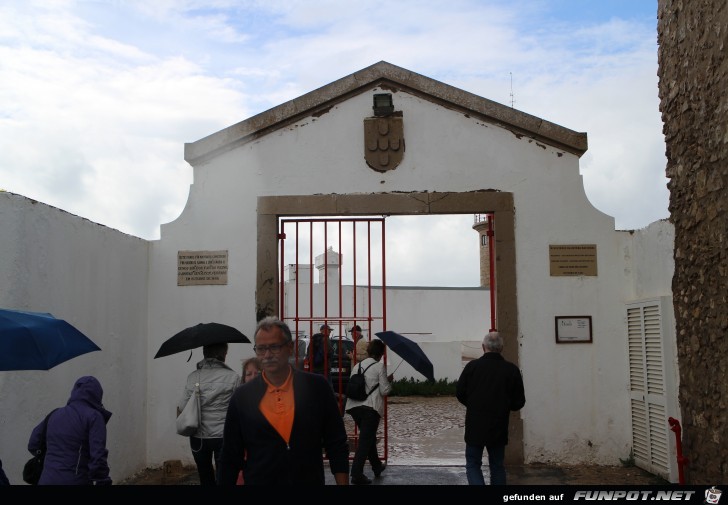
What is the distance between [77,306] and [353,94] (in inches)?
153

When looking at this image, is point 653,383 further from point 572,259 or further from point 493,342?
point 493,342

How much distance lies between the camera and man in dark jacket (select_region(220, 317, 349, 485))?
3693 millimetres

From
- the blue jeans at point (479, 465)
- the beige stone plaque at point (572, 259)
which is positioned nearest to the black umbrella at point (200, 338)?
the blue jeans at point (479, 465)

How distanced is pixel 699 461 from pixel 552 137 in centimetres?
434

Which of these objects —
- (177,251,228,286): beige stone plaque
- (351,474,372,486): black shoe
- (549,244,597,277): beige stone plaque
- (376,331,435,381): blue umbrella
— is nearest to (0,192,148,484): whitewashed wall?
(177,251,228,286): beige stone plaque

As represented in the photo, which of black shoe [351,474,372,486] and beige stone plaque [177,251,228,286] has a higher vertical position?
beige stone plaque [177,251,228,286]

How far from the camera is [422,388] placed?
16953mm

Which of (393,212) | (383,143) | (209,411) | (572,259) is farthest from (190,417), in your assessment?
(572,259)

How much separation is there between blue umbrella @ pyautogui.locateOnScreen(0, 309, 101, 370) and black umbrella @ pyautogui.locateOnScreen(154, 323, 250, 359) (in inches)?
61.6

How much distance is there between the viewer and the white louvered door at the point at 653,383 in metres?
7.39

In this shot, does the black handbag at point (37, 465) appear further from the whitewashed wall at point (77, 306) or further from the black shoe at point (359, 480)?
the black shoe at point (359, 480)

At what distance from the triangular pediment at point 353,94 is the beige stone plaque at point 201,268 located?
43.3 inches

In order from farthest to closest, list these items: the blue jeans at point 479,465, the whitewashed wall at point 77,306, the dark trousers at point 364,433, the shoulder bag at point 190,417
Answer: the dark trousers at point 364,433 < the blue jeans at point 479,465 < the whitewashed wall at point 77,306 < the shoulder bag at point 190,417

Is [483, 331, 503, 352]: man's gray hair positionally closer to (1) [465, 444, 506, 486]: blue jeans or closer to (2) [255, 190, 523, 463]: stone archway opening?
(1) [465, 444, 506, 486]: blue jeans
